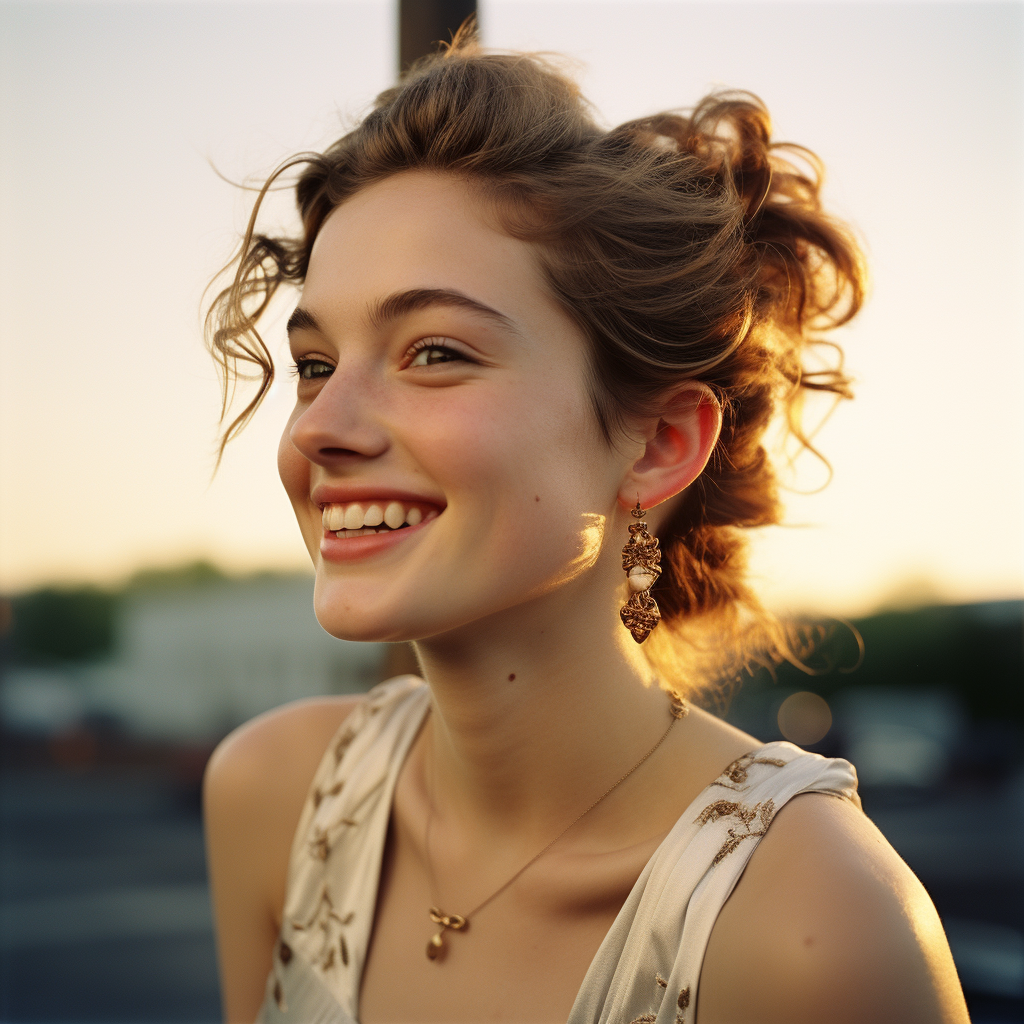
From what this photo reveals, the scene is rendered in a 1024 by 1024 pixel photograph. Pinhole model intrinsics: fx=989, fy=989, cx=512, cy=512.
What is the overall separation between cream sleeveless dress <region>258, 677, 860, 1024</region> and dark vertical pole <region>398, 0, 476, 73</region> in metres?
1.67

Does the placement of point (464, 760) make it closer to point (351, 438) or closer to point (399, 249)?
point (351, 438)

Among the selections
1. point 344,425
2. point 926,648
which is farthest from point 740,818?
point 926,648

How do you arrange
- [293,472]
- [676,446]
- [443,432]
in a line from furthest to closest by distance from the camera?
[676,446], [293,472], [443,432]

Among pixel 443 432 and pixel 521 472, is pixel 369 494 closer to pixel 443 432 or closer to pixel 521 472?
pixel 443 432

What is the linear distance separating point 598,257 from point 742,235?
38cm

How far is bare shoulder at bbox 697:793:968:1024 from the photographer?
162cm

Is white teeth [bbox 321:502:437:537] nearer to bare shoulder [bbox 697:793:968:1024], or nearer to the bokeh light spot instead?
bare shoulder [bbox 697:793:968:1024]

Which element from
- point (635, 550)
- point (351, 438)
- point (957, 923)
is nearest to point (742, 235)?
point (635, 550)

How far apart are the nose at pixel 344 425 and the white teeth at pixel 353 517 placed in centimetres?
9

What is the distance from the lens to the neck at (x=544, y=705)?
2.08 m

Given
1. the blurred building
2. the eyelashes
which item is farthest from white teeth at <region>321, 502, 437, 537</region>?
the blurred building

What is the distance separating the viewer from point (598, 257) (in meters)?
2.04

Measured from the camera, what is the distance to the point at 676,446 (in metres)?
2.18

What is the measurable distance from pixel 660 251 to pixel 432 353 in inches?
22.0
